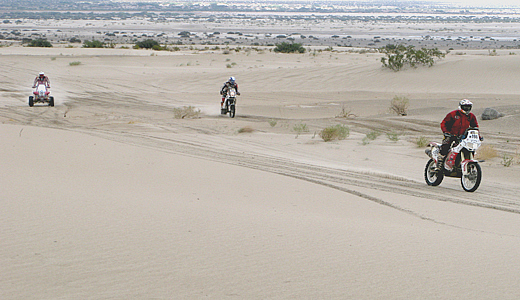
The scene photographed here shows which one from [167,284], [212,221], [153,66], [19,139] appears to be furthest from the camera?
[153,66]

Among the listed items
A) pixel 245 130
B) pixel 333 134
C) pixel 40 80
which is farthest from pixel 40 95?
pixel 333 134

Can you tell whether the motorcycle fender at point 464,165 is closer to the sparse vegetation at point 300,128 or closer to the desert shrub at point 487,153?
the desert shrub at point 487,153

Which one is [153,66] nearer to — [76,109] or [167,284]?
[76,109]

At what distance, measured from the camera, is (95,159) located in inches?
414

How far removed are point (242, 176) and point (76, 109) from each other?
14.5 m

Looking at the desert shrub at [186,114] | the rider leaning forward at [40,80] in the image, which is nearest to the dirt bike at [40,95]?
the rider leaning forward at [40,80]

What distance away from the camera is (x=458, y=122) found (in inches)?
377

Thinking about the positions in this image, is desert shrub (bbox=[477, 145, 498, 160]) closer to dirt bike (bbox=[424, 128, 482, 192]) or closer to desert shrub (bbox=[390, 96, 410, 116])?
dirt bike (bbox=[424, 128, 482, 192])

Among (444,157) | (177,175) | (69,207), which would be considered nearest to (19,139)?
(177,175)

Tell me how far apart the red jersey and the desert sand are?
109 cm

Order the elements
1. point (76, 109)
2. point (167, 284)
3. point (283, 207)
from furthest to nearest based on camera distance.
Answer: point (76, 109) < point (283, 207) < point (167, 284)

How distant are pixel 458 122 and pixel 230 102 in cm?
1245

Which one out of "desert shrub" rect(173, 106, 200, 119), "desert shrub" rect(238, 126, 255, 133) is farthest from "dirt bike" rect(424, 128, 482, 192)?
"desert shrub" rect(173, 106, 200, 119)

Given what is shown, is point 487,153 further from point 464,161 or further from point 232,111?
point 232,111
